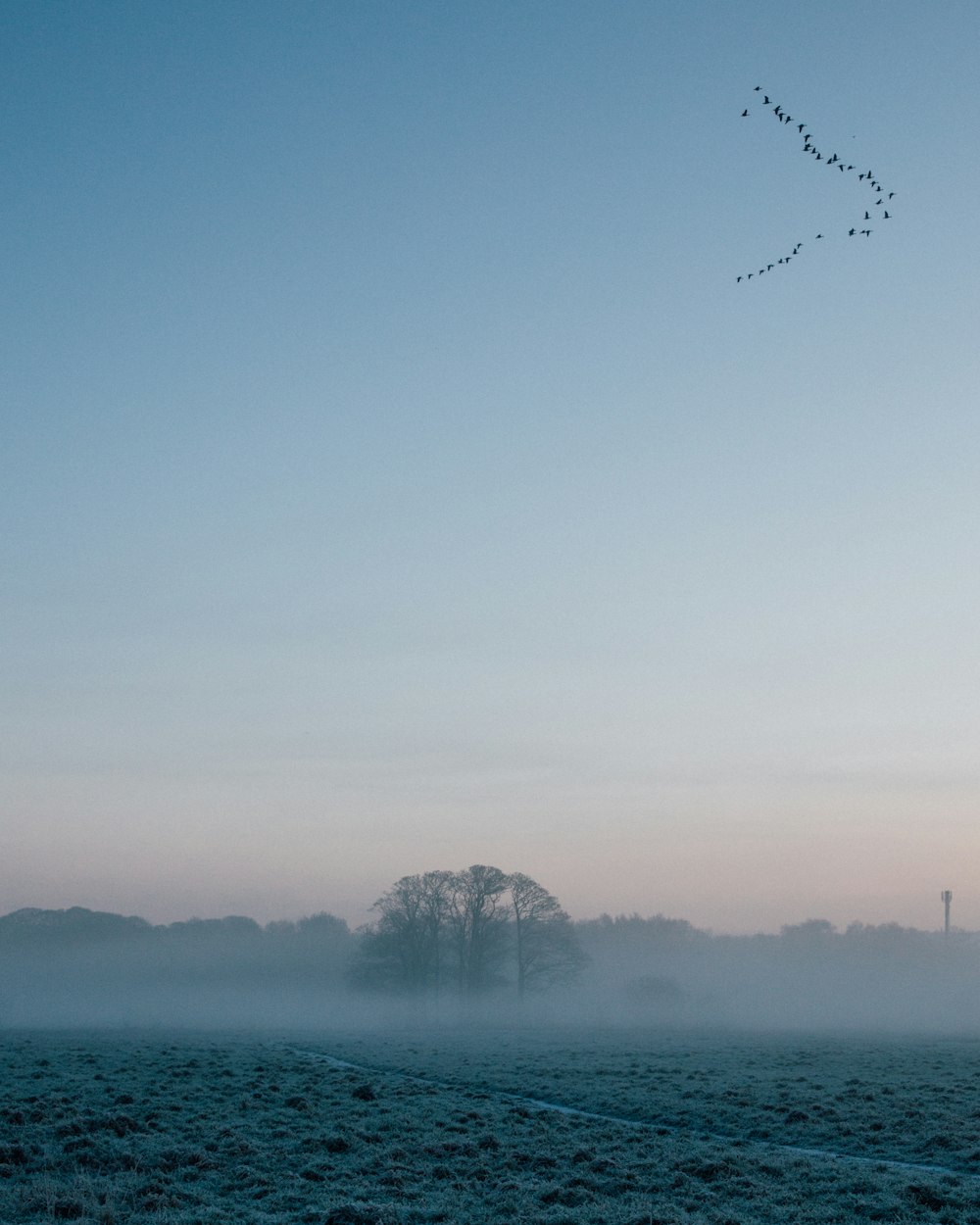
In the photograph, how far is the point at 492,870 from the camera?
100 metres

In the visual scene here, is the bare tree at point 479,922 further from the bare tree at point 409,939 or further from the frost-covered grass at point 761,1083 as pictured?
the frost-covered grass at point 761,1083

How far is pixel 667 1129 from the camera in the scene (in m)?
22.3

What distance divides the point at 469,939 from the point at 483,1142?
3234 inches

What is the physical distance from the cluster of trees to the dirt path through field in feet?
207

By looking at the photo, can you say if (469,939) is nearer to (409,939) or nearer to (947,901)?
(409,939)

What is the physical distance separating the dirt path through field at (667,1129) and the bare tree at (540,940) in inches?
2496

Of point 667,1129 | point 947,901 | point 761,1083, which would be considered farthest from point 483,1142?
point 947,901

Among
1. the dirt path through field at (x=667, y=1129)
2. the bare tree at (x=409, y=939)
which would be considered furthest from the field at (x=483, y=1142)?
the bare tree at (x=409, y=939)

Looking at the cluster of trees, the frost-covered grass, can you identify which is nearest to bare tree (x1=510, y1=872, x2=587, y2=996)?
the cluster of trees

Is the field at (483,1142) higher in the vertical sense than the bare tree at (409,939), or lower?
higher

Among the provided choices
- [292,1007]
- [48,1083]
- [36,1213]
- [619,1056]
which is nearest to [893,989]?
[292,1007]

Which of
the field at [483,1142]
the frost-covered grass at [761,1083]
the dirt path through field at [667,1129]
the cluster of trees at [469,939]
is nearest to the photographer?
the field at [483,1142]

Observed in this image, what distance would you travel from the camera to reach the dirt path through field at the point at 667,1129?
1769cm

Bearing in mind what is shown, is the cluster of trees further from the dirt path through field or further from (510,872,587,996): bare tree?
the dirt path through field
